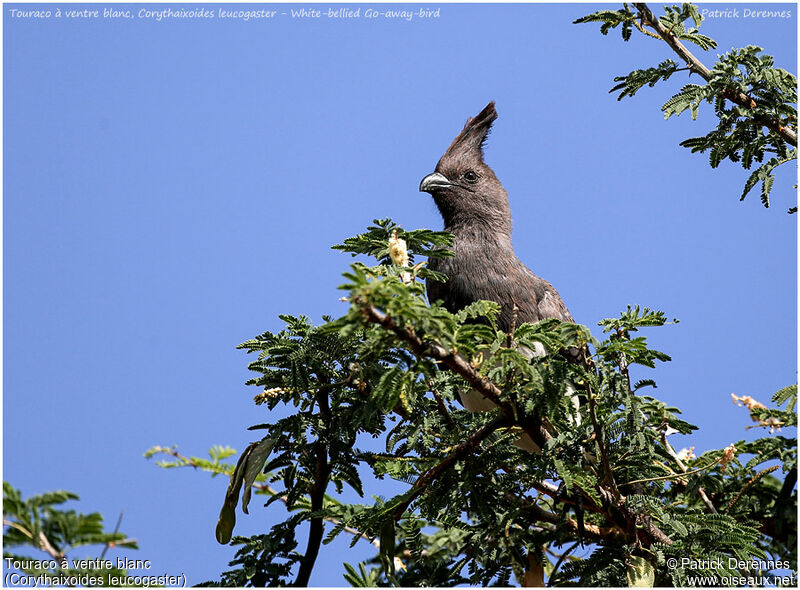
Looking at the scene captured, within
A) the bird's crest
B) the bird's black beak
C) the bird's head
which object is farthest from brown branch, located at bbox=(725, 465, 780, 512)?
the bird's crest

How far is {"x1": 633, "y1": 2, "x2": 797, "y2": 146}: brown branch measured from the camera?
4.53m

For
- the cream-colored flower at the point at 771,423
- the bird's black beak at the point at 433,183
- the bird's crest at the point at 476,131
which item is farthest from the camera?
the bird's crest at the point at 476,131

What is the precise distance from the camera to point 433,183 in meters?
7.00

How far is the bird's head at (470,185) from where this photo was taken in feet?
22.3

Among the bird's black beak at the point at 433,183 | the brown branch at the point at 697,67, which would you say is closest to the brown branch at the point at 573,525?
the brown branch at the point at 697,67

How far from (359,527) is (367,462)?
310mm

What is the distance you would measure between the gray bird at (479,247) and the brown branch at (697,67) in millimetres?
1599

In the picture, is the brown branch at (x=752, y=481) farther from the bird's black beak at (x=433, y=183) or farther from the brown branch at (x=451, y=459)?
the bird's black beak at (x=433, y=183)

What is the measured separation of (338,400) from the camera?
171 inches

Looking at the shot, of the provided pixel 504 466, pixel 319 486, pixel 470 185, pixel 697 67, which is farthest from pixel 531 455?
pixel 470 185

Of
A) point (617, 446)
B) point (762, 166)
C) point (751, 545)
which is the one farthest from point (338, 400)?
point (762, 166)

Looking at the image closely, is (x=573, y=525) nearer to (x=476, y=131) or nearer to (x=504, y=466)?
(x=504, y=466)

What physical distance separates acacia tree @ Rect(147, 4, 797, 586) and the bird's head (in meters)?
2.17

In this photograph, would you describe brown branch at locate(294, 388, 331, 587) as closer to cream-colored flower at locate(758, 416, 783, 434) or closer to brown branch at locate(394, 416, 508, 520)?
brown branch at locate(394, 416, 508, 520)
